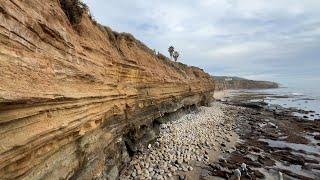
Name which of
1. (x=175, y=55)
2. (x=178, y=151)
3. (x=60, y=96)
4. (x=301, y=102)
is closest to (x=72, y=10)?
(x=60, y=96)

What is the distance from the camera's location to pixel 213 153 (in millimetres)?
18781

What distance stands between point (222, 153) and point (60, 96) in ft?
45.4

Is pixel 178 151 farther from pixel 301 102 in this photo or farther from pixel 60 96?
pixel 301 102

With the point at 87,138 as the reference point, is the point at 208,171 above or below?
below

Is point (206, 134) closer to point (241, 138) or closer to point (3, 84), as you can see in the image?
point (241, 138)

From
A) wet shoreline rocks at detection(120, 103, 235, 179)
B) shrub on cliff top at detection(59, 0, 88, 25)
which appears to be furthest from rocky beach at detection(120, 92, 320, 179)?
shrub on cliff top at detection(59, 0, 88, 25)

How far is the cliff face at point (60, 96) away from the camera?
6188mm

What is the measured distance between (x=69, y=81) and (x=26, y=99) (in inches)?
110

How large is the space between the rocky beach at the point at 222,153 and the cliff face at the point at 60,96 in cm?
188

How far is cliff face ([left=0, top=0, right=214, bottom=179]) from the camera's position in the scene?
6.19m

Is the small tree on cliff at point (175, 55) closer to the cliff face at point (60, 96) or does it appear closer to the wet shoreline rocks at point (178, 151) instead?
the wet shoreline rocks at point (178, 151)

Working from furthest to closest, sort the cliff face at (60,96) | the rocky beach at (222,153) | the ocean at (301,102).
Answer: the ocean at (301,102) < the rocky beach at (222,153) < the cliff face at (60,96)

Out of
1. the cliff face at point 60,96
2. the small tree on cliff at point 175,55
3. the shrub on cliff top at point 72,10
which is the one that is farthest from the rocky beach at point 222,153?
the small tree on cliff at point 175,55

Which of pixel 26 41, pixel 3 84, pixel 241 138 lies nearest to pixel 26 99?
pixel 3 84
